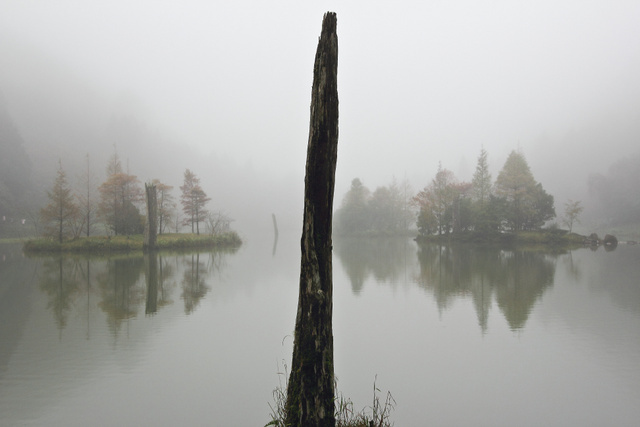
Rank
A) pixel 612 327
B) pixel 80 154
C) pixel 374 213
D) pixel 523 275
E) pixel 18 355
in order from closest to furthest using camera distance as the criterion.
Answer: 1. pixel 18 355
2. pixel 612 327
3. pixel 523 275
4. pixel 374 213
5. pixel 80 154

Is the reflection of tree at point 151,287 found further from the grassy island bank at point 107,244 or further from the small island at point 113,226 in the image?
the grassy island bank at point 107,244

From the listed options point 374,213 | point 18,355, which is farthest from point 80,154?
point 18,355

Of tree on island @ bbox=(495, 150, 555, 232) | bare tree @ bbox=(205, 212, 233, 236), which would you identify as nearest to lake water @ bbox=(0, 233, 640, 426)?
bare tree @ bbox=(205, 212, 233, 236)

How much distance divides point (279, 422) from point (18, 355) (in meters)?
3.99

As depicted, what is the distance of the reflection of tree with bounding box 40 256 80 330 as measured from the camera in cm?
714

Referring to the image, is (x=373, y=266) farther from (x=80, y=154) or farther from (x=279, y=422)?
(x=80, y=154)

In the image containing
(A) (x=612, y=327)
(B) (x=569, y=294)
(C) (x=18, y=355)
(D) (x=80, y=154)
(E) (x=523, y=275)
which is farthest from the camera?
(D) (x=80, y=154)

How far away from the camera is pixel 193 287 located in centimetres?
979

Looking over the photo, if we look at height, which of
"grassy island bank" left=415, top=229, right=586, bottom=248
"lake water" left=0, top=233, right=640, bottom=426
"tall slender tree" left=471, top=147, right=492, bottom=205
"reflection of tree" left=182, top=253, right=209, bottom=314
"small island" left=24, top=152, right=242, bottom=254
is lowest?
"lake water" left=0, top=233, right=640, bottom=426

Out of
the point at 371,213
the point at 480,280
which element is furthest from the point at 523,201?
the point at 480,280

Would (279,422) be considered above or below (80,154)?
below

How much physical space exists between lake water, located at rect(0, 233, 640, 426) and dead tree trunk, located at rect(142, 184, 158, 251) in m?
9.71

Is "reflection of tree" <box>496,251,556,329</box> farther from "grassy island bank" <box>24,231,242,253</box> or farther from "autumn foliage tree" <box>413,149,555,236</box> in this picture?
"grassy island bank" <box>24,231,242,253</box>

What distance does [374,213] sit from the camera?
43.9 m
